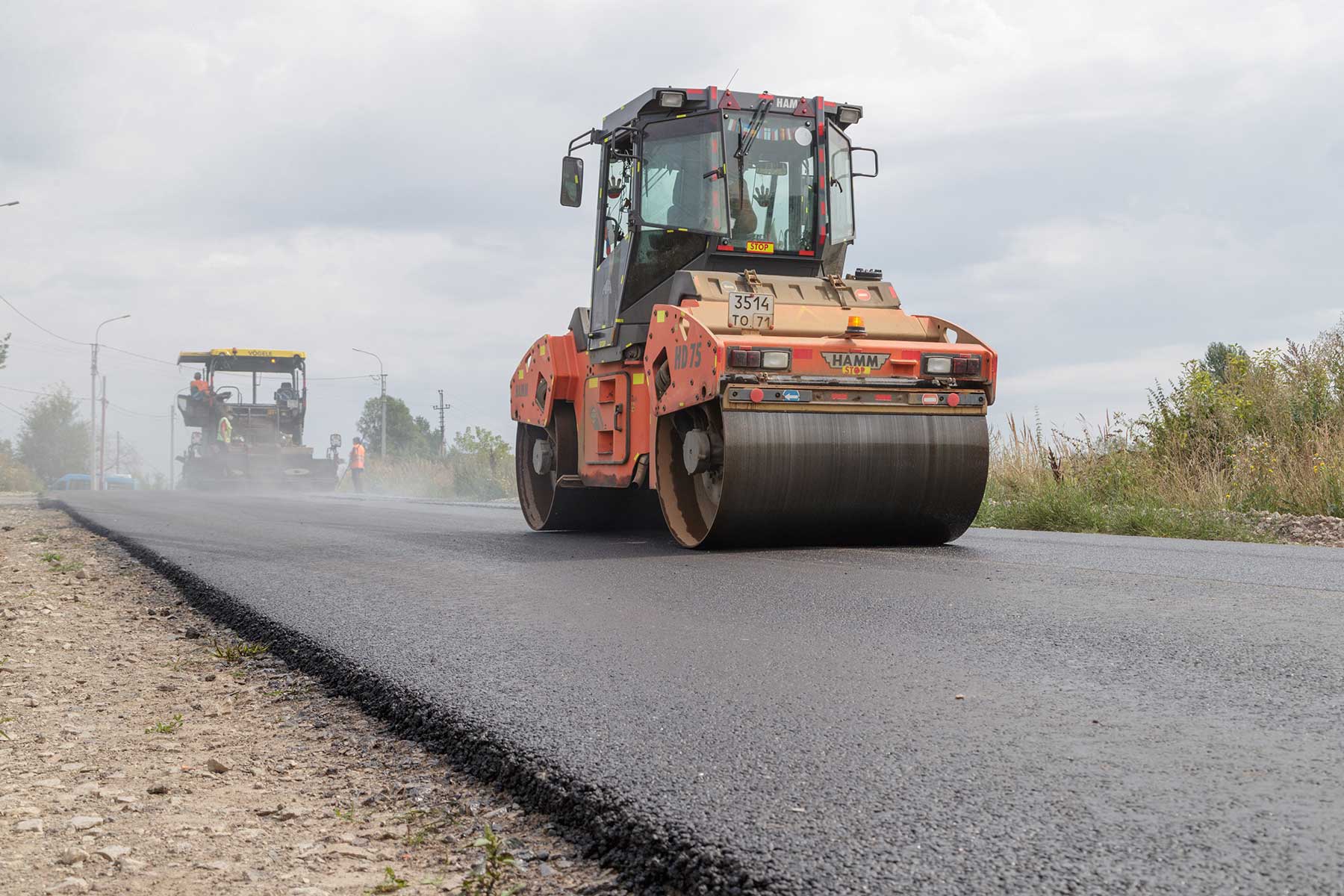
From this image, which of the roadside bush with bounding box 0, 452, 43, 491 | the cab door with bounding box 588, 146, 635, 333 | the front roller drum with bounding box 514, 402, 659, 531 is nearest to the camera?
the cab door with bounding box 588, 146, 635, 333

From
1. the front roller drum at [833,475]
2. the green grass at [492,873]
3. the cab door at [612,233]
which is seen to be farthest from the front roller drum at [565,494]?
the green grass at [492,873]

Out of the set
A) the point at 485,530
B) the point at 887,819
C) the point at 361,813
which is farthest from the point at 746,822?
the point at 485,530

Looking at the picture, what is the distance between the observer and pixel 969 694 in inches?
128

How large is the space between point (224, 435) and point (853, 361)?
2651 cm

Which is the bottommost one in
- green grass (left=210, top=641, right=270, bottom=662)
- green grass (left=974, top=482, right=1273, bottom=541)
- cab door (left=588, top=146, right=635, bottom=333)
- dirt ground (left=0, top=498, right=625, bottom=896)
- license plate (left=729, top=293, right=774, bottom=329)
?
dirt ground (left=0, top=498, right=625, bottom=896)

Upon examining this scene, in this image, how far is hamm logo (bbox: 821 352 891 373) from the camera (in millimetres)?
7508

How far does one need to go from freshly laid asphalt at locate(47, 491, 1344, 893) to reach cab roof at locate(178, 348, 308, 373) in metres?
27.4

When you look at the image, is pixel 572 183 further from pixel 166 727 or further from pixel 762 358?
pixel 166 727

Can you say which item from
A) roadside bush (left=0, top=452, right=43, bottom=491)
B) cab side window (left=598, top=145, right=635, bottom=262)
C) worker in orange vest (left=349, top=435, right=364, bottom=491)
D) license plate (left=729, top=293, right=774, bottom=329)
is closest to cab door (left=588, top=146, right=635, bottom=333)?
A: cab side window (left=598, top=145, right=635, bottom=262)

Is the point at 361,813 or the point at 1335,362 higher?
the point at 1335,362

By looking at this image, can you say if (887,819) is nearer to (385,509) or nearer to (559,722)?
(559,722)

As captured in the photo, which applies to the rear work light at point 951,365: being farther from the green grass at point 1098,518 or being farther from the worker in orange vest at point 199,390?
the worker in orange vest at point 199,390

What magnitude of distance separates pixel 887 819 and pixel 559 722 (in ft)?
3.57

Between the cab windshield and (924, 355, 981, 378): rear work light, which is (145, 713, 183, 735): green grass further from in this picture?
the cab windshield
